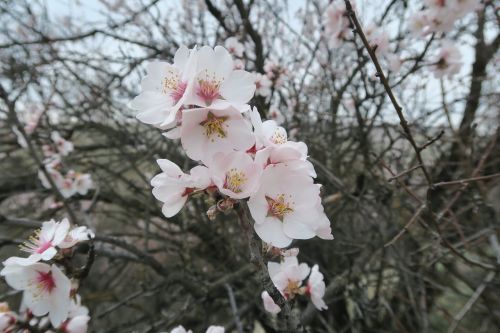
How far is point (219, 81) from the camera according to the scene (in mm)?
968

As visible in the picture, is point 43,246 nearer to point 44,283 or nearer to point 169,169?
point 44,283

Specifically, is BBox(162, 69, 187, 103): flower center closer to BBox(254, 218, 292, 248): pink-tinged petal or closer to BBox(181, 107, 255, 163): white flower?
BBox(181, 107, 255, 163): white flower

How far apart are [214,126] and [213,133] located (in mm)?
18

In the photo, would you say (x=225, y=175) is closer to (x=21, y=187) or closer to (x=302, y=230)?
(x=302, y=230)

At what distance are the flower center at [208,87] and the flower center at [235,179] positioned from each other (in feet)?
0.63

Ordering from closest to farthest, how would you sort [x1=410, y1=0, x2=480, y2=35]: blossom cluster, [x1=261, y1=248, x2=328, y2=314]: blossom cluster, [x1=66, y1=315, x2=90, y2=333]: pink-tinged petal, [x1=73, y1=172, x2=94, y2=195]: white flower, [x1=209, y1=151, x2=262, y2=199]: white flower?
[x1=209, y1=151, x2=262, y2=199]: white flower → [x1=261, y1=248, x2=328, y2=314]: blossom cluster → [x1=66, y1=315, x2=90, y2=333]: pink-tinged petal → [x1=410, y1=0, x2=480, y2=35]: blossom cluster → [x1=73, y1=172, x2=94, y2=195]: white flower

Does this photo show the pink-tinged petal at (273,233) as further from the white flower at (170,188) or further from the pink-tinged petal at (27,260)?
the pink-tinged petal at (27,260)

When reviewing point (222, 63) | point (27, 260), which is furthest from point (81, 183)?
point (222, 63)

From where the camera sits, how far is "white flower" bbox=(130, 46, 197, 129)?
890 mm

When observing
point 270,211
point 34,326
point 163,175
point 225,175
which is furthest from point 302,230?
point 34,326

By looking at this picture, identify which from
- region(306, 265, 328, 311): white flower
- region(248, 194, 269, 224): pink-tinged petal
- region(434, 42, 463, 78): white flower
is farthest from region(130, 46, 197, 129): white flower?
region(434, 42, 463, 78): white flower

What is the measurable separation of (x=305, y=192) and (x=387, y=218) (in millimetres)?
2355

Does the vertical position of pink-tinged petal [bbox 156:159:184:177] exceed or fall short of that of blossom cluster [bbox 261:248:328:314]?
it exceeds it

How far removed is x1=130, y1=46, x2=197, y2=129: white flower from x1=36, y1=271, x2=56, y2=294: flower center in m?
0.66
